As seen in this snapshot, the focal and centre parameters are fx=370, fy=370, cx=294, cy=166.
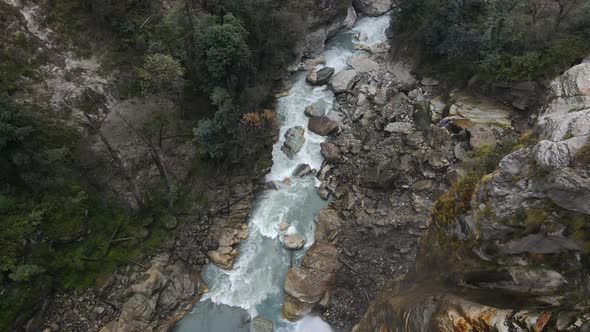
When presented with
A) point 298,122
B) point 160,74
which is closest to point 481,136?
point 298,122

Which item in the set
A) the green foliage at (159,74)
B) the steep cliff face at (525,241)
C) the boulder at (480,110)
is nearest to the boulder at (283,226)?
the green foliage at (159,74)

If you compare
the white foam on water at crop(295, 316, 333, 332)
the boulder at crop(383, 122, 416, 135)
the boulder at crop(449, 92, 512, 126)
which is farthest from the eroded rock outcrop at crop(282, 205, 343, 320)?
the boulder at crop(449, 92, 512, 126)

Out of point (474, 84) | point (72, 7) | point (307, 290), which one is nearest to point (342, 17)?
point (474, 84)

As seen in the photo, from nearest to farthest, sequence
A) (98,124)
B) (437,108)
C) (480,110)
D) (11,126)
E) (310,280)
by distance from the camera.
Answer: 1. (11,126)
2. (310,280)
3. (98,124)
4. (480,110)
5. (437,108)

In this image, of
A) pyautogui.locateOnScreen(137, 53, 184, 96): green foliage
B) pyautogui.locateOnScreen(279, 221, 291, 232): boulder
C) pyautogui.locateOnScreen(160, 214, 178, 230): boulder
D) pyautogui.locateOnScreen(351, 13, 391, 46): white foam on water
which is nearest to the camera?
pyautogui.locateOnScreen(137, 53, 184, 96): green foliage

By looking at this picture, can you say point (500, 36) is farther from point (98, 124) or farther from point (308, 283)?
point (98, 124)

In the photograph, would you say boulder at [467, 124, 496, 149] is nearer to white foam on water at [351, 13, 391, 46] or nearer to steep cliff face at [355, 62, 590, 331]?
steep cliff face at [355, 62, 590, 331]

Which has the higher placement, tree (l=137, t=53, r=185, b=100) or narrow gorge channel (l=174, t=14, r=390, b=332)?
tree (l=137, t=53, r=185, b=100)
